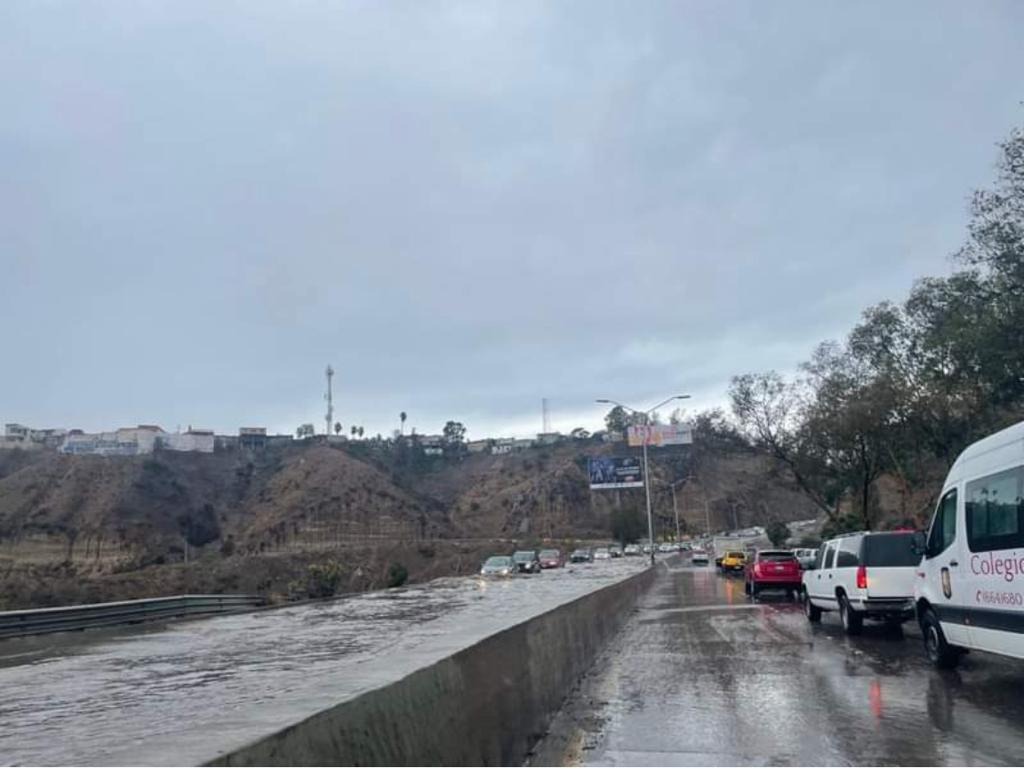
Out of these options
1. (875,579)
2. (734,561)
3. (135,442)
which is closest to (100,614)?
(875,579)

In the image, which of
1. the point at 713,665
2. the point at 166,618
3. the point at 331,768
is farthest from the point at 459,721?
the point at 166,618

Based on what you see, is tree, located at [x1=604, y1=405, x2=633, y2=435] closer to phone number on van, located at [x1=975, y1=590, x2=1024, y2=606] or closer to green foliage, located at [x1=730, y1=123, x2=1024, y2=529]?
green foliage, located at [x1=730, y1=123, x2=1024, y2=529]

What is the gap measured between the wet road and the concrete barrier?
43 cm

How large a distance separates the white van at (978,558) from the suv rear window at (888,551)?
4269mm

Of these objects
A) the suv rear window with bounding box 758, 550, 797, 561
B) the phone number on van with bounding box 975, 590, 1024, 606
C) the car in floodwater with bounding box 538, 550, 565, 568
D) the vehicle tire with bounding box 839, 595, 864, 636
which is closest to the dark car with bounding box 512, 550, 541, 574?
the car in floodwater with bounding box 538, 550, 565, 568

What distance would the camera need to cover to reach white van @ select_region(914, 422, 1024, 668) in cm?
1023

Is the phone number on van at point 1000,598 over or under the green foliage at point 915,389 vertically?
under

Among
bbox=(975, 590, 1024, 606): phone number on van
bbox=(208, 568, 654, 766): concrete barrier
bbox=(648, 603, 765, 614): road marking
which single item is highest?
bbox=(975, 590, 1024, 606): phone number on van

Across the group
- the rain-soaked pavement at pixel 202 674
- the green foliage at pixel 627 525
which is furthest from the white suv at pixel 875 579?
the green foliage at pixel 627 525

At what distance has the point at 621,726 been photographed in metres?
9.56

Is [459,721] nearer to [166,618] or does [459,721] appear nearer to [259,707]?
[259,707]

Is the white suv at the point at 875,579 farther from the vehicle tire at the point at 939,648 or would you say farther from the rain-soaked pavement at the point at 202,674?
the rain-soaked pavement at the point at 202,674

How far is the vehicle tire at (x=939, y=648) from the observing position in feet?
42.2

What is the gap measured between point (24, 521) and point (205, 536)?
53.7 ft
